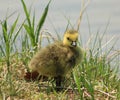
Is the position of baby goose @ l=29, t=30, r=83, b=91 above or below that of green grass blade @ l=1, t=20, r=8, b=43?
below

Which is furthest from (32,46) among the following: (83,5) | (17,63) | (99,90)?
(99,90)

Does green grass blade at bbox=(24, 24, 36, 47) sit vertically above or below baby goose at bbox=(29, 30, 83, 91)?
above

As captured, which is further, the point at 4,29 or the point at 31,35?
the point at 31,35

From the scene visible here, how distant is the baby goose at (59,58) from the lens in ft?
12.0

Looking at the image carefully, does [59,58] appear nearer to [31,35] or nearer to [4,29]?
[4,29]

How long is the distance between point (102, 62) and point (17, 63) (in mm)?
858

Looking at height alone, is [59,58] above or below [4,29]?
below

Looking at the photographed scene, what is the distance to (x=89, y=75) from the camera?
4.02 meters

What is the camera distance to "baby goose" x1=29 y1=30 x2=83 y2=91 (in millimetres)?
3666

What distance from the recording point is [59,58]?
12.0 ft

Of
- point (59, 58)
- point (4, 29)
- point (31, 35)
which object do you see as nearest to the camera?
point (59, 58)

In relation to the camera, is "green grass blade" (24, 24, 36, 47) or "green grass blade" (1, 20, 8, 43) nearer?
"green grass blade" (1, 20, 8, 43)

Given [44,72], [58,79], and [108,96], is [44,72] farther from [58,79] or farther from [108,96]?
[108,96]

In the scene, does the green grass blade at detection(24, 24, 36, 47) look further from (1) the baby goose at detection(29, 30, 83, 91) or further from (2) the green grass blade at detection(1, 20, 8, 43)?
(1) the baby goose at detection(29, 30, 83, 91)
